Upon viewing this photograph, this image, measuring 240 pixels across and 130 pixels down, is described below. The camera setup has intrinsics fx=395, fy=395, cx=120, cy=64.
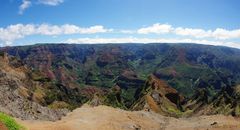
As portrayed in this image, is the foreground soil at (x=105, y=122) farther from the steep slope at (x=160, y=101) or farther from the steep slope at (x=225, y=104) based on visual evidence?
the steep slope at (x=160, y=101)

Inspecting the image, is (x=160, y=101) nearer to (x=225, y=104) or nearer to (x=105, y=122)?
(x=225, y=104)

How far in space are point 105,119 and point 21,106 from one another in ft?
65.6

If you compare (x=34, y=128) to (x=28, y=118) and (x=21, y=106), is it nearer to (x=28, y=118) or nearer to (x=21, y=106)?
(x=28, y=118)

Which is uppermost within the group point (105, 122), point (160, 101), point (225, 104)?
point (105, 122)

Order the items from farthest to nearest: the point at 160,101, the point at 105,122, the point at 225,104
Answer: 1. the point at 160,101
2. the point at 225,104
3. the point at 105,122

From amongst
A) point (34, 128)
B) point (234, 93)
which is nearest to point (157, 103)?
point (234, 93)

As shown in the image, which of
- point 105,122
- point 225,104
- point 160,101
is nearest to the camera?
point 105,122

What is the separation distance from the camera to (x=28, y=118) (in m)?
73.8

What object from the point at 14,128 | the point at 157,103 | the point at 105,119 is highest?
the point at 14,128

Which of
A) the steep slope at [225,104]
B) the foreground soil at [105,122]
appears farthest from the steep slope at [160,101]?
the foreground soil at [105,122]

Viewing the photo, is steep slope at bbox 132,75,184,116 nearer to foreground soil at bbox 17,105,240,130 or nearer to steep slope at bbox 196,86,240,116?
steep slope at bbox 196,86,240,116

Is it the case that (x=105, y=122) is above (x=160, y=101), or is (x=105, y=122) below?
above

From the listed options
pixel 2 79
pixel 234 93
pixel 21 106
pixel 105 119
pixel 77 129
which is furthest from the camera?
pixel 234 93

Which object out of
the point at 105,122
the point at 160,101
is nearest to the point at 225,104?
the point at 160,101
